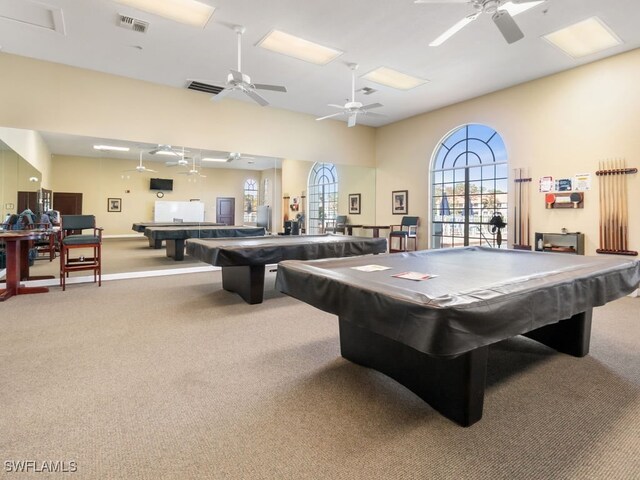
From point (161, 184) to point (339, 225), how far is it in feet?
15.0

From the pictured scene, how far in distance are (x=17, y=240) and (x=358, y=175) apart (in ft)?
23.8

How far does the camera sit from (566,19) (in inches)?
167

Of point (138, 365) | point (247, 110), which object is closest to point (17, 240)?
point (138, 365)

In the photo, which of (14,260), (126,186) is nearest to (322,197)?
(126,186)

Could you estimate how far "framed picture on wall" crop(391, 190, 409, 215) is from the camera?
8.63 metres

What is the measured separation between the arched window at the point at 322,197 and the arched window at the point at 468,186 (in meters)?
2.60

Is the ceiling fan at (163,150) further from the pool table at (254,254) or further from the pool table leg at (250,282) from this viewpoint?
the pool table leg at (250,282)

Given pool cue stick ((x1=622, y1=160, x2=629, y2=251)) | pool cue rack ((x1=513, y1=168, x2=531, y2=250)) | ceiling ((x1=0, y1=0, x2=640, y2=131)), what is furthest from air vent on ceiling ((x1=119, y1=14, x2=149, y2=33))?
pool cue stick ((x1=622, y1=160, x2=629, y2=251))

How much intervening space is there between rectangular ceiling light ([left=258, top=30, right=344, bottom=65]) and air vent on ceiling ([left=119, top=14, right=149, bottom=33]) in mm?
1468

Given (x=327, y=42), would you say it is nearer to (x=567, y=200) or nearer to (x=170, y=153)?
(x=170, y=153)

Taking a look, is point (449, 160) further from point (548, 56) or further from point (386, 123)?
point (548, 56)

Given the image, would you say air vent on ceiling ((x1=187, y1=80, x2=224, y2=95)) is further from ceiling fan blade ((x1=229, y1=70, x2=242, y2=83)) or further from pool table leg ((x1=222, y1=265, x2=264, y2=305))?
pool table leg ((x1=222, y1=265, x2=264, y2=305))

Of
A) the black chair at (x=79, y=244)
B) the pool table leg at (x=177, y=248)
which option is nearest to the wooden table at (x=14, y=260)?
the black chair at (x=79, y=244)

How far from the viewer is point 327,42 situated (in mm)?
4809
